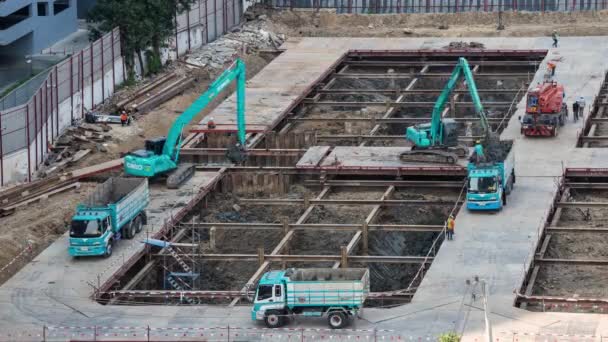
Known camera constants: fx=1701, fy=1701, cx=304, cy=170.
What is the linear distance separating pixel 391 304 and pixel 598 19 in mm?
60355

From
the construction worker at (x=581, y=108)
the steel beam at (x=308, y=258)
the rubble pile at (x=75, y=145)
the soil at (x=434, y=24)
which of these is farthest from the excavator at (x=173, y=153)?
the soil at (x=434, y=24)

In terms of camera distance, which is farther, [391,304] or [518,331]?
[391,304]

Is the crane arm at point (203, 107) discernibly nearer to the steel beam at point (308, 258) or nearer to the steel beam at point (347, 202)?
the steel beam at point (347, 202)

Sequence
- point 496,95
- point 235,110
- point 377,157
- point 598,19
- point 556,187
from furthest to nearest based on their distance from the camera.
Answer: point 598,19, point 496,95, point 235,110, point 377,157, point 556,187

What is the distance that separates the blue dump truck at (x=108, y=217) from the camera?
6844 cm

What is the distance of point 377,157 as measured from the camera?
276ft

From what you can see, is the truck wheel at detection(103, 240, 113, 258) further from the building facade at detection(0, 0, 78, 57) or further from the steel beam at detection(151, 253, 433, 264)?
the building facade at detection(0, 0, 78, 57)

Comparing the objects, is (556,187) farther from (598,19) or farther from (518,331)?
(598,19)

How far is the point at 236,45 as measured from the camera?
372ft

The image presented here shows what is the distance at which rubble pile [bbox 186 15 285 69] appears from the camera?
359 ft

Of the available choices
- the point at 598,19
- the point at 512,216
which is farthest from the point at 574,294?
the point at 598,19

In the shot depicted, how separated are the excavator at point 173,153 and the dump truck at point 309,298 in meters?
20.8

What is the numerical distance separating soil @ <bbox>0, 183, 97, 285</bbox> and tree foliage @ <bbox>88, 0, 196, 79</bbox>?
75.4ft

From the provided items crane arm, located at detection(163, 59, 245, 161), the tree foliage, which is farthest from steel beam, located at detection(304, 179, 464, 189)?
the tree foliage
